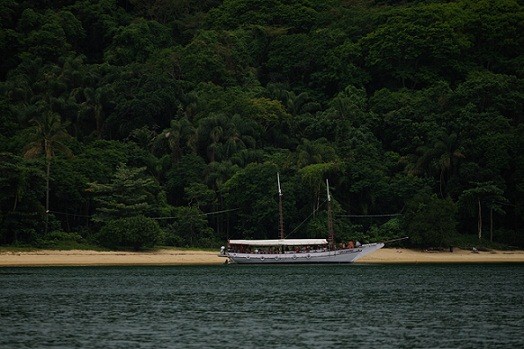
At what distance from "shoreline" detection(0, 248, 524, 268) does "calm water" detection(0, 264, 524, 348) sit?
5469 mm

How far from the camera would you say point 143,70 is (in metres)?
107

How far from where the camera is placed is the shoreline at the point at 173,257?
78.4m

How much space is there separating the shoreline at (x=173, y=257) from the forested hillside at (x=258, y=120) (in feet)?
4.00

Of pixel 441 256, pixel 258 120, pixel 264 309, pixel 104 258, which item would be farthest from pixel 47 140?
pixel 264 309

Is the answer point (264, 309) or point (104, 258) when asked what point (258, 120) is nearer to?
point (104, 258)

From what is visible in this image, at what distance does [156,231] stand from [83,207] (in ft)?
32.4

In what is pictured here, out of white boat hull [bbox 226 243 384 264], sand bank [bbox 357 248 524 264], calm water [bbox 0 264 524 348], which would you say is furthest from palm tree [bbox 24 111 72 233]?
sand bank [bbox 357 248 524 264]

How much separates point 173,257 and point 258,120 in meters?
22.8

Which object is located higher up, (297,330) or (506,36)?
(506,36)

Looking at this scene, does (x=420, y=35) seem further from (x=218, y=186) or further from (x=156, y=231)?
(x=156, y=231)

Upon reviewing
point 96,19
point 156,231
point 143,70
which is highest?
point 96,19

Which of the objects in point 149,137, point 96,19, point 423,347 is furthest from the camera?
point 96,19

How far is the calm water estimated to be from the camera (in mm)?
36875

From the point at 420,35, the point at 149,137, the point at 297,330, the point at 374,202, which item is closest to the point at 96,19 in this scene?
the point at 149,137
